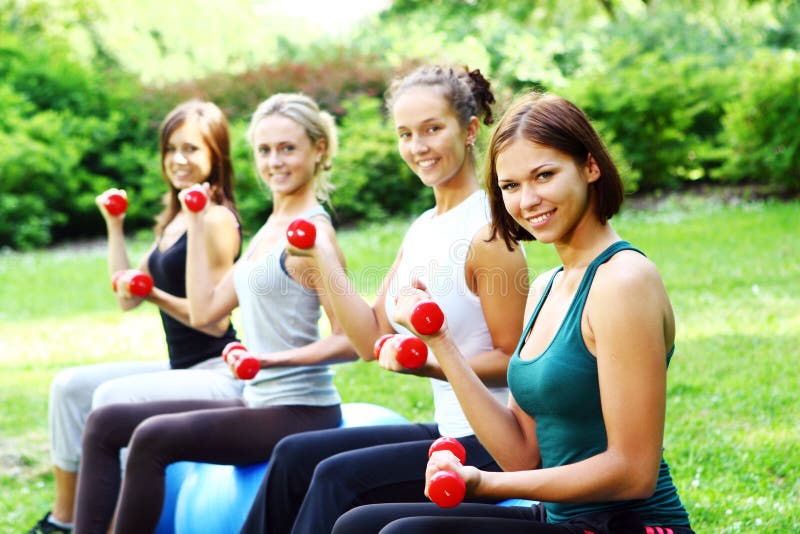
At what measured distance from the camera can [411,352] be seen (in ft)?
8.52

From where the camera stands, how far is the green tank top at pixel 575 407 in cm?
236

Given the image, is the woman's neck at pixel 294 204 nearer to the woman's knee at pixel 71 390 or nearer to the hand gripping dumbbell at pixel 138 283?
the hand gripping dumbbell at pixel 138 283

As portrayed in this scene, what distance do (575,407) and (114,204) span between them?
2.93m

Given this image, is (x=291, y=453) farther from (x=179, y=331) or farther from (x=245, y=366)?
(x=179, y=331)

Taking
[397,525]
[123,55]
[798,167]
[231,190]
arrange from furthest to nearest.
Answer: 1. [123,55]
2. [798,167]
3. [231,190]
4. [397,525]

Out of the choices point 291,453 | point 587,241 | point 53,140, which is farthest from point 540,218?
point 53,140

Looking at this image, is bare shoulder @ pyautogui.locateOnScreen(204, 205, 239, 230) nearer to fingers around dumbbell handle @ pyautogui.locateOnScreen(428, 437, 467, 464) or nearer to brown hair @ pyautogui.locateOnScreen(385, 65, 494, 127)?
brown hair @ pyautogui.locateOnScreen(385, 65, 494, 127)

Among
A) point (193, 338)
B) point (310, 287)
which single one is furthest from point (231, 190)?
point (310, 287)

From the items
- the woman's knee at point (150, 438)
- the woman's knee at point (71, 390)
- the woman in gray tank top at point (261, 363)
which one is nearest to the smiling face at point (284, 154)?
the woman in gray tank top at point (261, 363)

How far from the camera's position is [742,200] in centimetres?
1209

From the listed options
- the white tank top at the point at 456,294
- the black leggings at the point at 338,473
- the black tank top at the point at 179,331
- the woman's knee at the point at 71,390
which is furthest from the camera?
the woman's knee at the point at 71,390

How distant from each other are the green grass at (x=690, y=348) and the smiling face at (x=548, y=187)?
6.40 ft

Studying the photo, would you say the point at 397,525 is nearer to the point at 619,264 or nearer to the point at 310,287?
the point at 619,264

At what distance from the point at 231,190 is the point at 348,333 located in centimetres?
163
